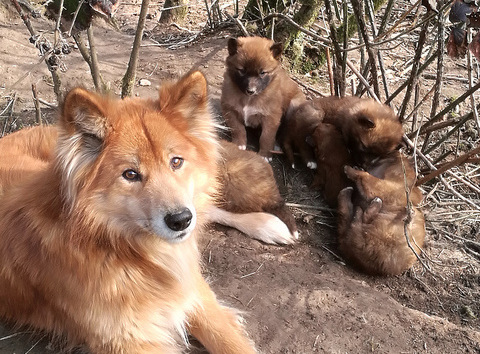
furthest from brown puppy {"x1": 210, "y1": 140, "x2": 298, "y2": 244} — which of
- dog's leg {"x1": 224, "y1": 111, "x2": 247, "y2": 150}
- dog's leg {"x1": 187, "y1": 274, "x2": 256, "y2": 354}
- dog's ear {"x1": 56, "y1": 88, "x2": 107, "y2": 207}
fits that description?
dog's ear {"x1": 56, "y1": 88, "x2": 107, "y2": 207}

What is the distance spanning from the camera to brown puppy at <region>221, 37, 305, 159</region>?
4.89 metres

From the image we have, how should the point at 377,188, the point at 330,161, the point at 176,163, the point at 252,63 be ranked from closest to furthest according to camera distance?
the point at 176,163 < the point at 377,188 < the point at 330,161 < the point at 252,63

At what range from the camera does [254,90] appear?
4.87 meters

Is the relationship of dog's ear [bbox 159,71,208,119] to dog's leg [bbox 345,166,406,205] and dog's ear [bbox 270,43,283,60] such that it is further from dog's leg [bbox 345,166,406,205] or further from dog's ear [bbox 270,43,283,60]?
dog's ear [bbox 270,43,283,60]

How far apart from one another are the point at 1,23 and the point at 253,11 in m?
3.52

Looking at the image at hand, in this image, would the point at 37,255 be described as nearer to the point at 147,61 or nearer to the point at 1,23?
the point at 147,61

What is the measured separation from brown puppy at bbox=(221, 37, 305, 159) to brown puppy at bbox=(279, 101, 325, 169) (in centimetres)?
17

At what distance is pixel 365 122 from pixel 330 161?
0.53 meters

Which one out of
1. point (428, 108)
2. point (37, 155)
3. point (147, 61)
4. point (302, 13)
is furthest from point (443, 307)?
point (147, 61)

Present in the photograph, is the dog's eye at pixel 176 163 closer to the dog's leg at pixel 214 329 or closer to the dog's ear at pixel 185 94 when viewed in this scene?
the dog's ear at pixel 185 94

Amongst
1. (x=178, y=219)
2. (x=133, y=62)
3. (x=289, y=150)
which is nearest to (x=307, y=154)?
(x=289, y=150)

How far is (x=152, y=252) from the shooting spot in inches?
94.4

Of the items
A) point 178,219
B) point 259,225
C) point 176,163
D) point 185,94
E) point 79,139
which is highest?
point 185,94

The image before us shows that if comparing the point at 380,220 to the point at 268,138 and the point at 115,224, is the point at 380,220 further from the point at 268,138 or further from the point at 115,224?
the point at 115,224
